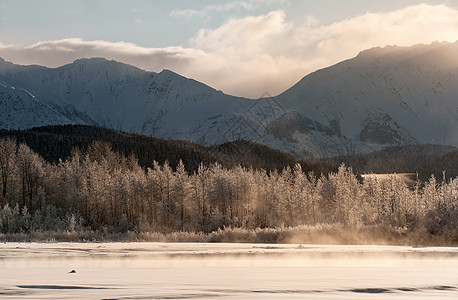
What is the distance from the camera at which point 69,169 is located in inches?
3939

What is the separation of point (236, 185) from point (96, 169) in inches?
1137

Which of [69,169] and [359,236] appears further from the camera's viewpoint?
[69,169]

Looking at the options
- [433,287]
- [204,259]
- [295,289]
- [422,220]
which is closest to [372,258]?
[204,259]

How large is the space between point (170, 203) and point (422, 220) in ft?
158

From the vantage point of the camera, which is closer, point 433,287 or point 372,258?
point 433,287

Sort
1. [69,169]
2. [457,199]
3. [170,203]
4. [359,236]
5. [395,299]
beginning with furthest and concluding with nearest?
1. [69,169]
2. [170,203]
3. [457,199]
4. [359,236]
5. [395,299]

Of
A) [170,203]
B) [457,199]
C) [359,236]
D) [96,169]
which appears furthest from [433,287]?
[96,169]

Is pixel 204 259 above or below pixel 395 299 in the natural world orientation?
below

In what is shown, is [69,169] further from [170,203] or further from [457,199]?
[457,199]

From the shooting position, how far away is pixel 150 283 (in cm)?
1245

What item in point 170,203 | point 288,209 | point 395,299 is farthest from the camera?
point 288,209

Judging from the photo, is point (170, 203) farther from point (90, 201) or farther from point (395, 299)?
point (395, 299)

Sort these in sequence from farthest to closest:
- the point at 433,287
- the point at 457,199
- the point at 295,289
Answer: the point at 457,199
the point at 433,287
the point at 295,289

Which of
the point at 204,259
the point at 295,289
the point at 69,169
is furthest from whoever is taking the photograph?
the point at 69,169
